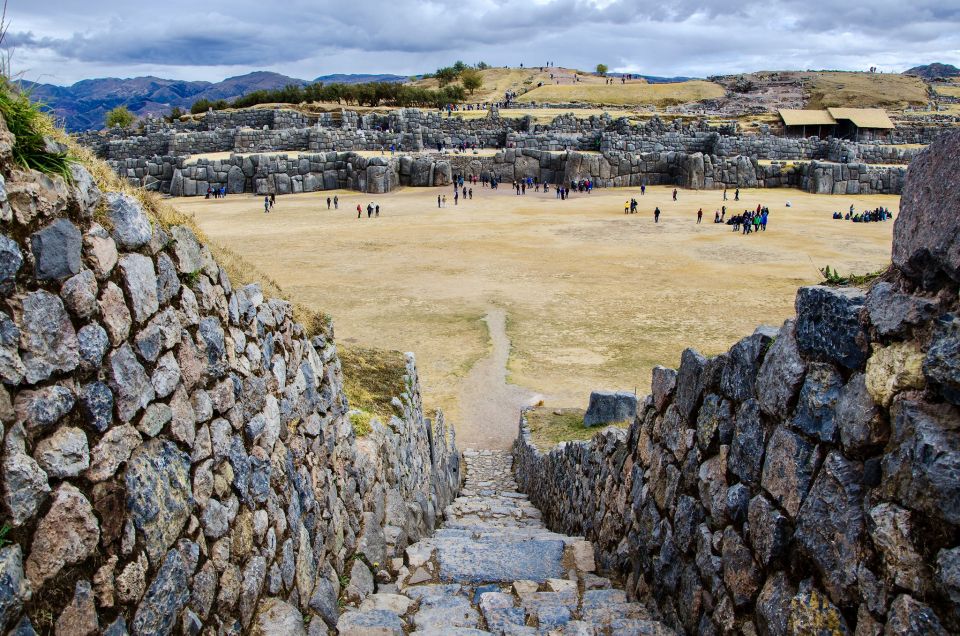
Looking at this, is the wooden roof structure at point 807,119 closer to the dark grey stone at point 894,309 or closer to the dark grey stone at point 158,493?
the dark grey stone at point 894,309

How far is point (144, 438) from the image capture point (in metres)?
4.09

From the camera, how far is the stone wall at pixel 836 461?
301 cm

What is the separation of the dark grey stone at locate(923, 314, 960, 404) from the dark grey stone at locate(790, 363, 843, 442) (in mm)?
710

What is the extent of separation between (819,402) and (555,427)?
12.4 meters

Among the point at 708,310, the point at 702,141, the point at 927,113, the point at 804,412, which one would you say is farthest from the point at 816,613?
the point at 927,113

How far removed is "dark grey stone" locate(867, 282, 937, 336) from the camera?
127 inches

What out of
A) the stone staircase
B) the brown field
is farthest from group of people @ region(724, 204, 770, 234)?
the stone staircase

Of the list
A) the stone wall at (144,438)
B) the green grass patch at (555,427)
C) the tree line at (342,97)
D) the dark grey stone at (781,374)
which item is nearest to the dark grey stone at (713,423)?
the dark grey stone at (781,374)

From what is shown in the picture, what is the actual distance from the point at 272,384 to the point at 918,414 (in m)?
4.75

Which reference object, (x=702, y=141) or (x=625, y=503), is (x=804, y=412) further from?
(x=702, y=141)

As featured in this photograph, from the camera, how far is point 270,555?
5406 millimetres

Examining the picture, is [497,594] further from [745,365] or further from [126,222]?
[126,222]

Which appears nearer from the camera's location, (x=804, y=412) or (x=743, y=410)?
(x=804, y=412)

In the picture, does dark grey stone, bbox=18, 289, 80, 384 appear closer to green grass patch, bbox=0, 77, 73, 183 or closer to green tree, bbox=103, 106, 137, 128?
green grass patch, bbox=0, 77, 73, 183
